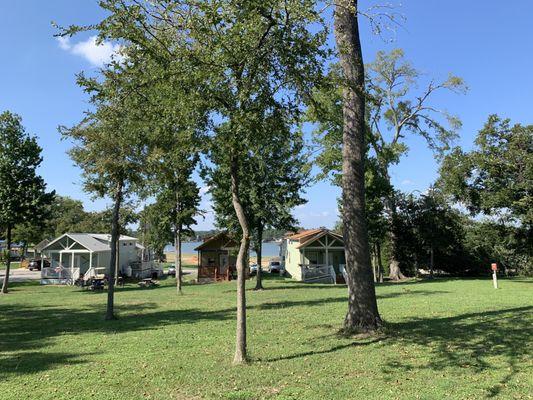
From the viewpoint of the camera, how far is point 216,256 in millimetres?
39969

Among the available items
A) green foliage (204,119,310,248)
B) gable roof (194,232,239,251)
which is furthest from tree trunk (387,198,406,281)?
gable roof (194,232,239,251)

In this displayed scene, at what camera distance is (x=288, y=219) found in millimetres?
26234

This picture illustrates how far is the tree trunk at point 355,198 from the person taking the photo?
31.1ft

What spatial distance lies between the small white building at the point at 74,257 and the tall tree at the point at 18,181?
7761mm

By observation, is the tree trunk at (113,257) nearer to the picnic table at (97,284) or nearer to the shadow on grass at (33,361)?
the shadow on grass at (33,361)

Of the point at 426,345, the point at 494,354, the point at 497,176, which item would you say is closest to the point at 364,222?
A: the point at 426,345

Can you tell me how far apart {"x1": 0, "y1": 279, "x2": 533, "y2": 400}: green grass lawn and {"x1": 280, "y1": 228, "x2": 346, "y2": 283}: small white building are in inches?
803

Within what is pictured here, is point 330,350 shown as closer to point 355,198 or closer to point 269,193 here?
point 355,198

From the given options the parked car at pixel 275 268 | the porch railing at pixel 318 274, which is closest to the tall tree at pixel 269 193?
Result: the porch railing at pixel 318 274

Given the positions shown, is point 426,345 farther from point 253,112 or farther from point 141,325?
point 141,325

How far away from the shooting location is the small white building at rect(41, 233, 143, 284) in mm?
35031

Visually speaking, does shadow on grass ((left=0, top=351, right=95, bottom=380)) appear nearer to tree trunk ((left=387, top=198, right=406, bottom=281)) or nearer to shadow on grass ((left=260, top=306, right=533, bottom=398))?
shadow on grass ((left=260, top=306, right=533, bottom=398))

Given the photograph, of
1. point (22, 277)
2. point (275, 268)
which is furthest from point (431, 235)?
point (22, 277)

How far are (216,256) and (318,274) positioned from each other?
34.1ft
